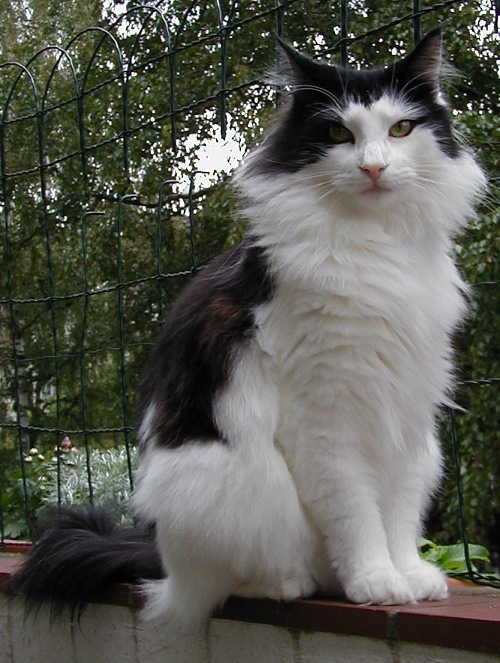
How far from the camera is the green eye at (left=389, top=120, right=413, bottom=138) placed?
2098 millimetres

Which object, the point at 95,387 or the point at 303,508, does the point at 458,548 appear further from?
the point at 95,387

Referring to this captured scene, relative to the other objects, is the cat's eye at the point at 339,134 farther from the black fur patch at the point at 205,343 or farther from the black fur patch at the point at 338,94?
the black fur patch at the point at 205,343

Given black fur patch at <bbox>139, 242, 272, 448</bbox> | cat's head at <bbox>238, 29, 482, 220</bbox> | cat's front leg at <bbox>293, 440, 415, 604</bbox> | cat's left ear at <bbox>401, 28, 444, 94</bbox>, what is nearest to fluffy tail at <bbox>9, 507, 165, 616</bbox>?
black fur patch at <bbox>139, 242, 272, 448</bbox>

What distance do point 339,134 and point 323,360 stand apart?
0.56 meters

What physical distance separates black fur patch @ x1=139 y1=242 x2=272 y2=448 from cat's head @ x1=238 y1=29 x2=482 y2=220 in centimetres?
26

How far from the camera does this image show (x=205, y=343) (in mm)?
2150

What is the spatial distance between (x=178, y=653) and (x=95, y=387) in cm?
802

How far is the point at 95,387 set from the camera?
405 inches

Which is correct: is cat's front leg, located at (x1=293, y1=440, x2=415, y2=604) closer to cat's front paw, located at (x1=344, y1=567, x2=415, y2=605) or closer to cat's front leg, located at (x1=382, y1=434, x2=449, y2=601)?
cat's front paw, located at (x1=344, y1=567, x2=415, y2=605)

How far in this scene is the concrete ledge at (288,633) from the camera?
6.09ft

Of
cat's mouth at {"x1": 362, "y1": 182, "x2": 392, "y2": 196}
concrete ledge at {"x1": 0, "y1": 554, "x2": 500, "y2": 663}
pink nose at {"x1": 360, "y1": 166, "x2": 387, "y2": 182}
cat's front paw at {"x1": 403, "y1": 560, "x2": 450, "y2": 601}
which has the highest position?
pink nose at {"x1": 360, "y1": 166, "x2": 387, "y2": 182}

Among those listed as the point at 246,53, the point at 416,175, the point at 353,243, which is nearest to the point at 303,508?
the point at 353,243

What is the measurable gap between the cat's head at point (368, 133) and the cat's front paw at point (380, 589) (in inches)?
34.4

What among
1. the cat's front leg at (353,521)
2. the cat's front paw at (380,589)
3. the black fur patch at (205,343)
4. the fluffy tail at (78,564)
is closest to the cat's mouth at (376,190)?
the black fur patch at (205,343)
